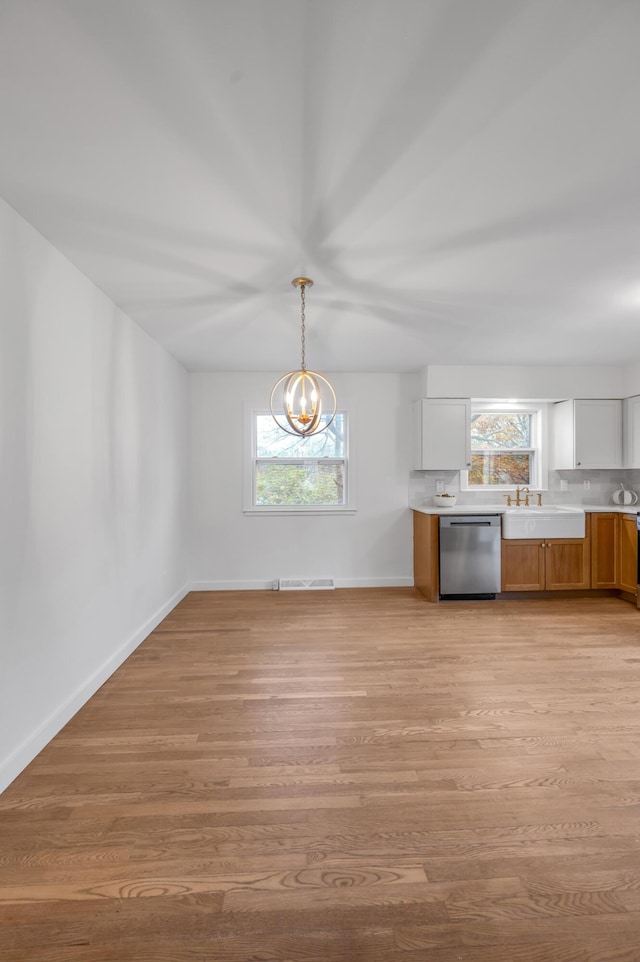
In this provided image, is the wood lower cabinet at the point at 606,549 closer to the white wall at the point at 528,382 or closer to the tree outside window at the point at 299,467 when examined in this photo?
the white wall at the point at 528,382

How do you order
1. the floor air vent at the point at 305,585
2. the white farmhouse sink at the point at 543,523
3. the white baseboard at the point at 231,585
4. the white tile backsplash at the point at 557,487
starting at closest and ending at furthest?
the white farmhouse sink at the point at 543,523 → the floor air vent at the point at 305,585 → the white baseboard at the point at 231,585 → the white tile backsplash at the point at 557,487

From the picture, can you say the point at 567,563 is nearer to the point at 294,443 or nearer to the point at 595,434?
the point at 595,434

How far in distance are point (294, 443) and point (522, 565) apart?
2.84 meters

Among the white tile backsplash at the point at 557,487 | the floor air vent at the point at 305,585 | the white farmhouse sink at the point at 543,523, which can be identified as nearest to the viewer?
the white farmhouse sink at the point at 543,523

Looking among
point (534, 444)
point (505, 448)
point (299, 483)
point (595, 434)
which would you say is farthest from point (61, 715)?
point (595, 434)

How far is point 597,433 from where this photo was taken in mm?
5000

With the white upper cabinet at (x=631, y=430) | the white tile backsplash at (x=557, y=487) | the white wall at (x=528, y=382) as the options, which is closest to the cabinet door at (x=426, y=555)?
the white tile backsplash at (x=557, y=487)

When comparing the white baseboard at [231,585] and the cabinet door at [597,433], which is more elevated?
the cabinet door at [597,433]

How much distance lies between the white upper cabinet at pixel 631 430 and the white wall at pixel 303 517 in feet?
7.66

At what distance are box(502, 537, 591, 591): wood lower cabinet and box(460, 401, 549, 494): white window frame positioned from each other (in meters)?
0.80

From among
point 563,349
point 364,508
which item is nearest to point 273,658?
point 364,508

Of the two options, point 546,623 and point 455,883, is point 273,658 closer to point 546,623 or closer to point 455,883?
point 455,883

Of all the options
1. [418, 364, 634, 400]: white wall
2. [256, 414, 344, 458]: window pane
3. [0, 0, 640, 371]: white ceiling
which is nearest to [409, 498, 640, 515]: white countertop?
[256, 414, 344, 458]: window pane

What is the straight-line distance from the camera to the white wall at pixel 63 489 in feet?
6.51
